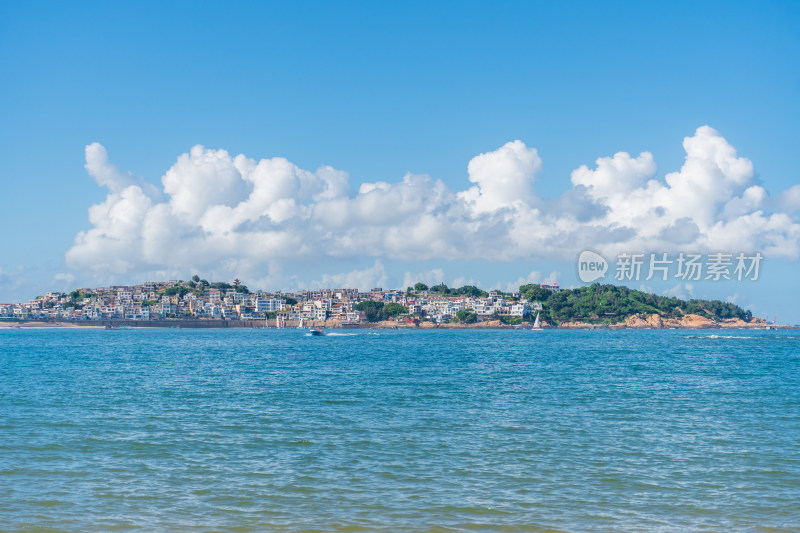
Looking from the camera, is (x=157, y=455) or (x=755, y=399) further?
(x=755, y=399)

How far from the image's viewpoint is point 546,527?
13570 millimetres

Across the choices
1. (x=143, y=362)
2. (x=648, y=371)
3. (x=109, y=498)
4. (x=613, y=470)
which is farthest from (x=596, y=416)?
(x=143, y=362)

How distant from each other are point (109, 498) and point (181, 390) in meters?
22.4

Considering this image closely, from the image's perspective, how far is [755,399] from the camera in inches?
1321

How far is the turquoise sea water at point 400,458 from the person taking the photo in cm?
1430

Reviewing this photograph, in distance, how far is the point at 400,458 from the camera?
19.4 m

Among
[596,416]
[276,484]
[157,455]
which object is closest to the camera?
[276,484]

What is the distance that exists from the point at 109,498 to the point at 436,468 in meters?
7.86

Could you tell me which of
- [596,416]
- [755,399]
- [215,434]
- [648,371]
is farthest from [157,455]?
[648,371]

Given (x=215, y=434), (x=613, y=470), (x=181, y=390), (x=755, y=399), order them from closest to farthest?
(x=613, y=470) < (x=215, y=434) < (x=755, y=399) < (x=181, y=390)

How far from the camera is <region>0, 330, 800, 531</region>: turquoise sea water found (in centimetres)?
1430

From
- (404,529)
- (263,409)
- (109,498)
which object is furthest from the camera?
(263,409)

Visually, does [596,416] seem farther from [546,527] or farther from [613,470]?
[546,527]

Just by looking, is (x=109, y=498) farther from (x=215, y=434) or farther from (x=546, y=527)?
(x=546, y=527)
